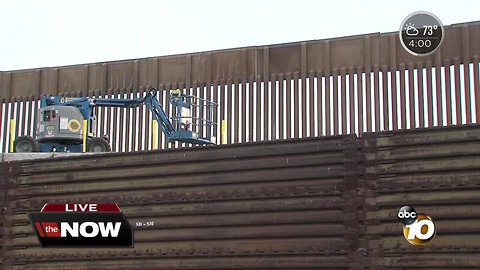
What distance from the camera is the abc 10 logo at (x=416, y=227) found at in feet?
18.6

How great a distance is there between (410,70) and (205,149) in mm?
18621

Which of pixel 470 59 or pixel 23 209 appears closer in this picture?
pixel 23 209

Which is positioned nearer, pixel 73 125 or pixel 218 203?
pixel 218 203

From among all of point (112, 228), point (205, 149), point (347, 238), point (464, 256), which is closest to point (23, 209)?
point (112, 228)

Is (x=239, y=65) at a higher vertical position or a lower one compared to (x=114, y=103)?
higher

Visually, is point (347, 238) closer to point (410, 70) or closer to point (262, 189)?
point (262, 189)

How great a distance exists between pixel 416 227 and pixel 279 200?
1.41m

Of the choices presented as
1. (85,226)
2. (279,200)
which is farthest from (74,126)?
(279,200)

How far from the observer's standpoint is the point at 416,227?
571cm

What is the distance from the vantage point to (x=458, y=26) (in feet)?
74.6

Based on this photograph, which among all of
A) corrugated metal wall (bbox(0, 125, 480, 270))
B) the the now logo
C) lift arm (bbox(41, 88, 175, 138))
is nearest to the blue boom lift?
lift arm (bbox(41, 88, 175, 138))

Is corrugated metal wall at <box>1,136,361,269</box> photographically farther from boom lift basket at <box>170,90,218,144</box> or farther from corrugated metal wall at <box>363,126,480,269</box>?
boom lift basket at <box>170,90,218,144</box>

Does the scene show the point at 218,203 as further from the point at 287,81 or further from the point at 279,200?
the point at 287,81

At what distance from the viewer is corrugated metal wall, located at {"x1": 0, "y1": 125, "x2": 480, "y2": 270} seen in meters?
5.70
